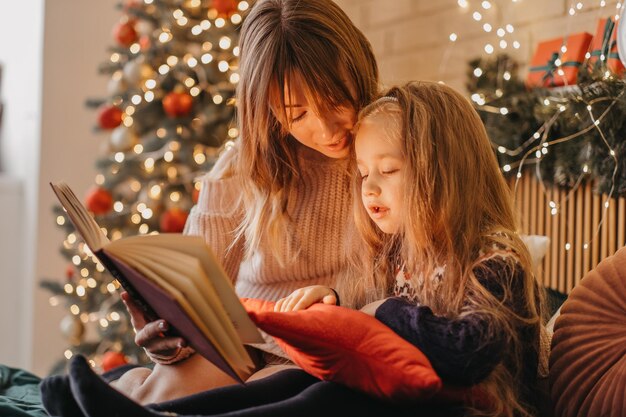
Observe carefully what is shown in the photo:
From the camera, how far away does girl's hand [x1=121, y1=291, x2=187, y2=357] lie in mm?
1228

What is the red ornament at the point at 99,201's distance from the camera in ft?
9.77

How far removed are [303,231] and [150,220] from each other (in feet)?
4.46

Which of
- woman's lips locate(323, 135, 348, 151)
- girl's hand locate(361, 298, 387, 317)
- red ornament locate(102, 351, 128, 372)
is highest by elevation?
woman's lips locate(323, 135, 348, 151)

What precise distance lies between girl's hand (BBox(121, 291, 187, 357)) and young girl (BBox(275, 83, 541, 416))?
0.62 feet

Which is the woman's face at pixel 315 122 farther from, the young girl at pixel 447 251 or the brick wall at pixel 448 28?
the brick wall at pixel 448 28

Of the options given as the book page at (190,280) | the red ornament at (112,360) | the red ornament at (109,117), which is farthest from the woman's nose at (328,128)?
the red ornament at (109,117)

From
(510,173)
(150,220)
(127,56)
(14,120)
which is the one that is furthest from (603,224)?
(14,120)

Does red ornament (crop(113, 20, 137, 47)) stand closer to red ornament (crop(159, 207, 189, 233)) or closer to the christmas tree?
the christmas tree

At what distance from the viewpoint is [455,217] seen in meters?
1.31

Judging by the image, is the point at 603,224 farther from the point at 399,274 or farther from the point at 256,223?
the point at 256,223

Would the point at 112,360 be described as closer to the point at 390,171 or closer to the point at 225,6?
the point at 225,6

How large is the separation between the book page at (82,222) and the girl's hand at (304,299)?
0.30 m

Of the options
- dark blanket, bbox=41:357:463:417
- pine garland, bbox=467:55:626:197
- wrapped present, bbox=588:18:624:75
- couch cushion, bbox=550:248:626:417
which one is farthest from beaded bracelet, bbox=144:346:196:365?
wrapped present, bbox=588:18:624:75

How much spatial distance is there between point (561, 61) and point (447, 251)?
3.01 feet
